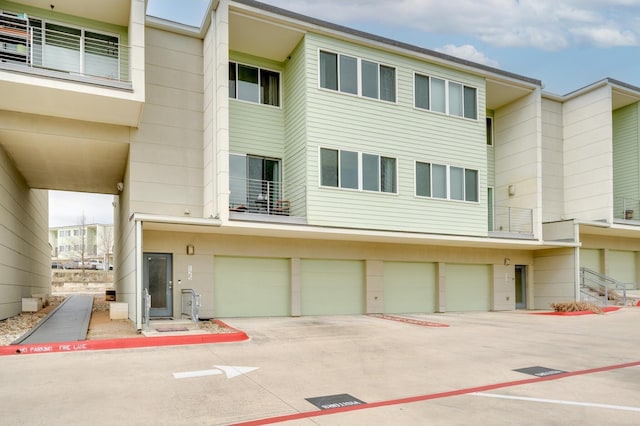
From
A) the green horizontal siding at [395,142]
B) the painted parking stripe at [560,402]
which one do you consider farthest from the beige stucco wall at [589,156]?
the painted parking stripe at [560,402]

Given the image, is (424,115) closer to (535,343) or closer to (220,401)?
(535,343)

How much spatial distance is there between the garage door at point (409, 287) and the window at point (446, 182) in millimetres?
3349

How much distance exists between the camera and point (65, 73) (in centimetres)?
1238

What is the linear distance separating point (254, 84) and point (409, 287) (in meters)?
9.96

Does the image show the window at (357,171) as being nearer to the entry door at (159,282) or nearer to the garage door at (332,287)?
the garage door at (332,287)

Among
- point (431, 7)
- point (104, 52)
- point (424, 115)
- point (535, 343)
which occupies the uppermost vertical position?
point (431, 7)

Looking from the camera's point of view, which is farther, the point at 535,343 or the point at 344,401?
the point at 535,343

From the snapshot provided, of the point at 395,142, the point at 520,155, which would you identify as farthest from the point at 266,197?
the point at 520,155

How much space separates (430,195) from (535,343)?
7.40 m

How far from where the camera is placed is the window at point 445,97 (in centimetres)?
1786

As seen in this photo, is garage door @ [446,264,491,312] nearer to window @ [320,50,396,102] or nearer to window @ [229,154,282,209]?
window @ [320,50,396,102]

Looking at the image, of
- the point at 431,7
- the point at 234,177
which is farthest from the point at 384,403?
the point at 431,7

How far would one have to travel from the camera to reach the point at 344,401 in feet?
21.0

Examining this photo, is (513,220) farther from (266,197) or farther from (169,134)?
(169,134)
